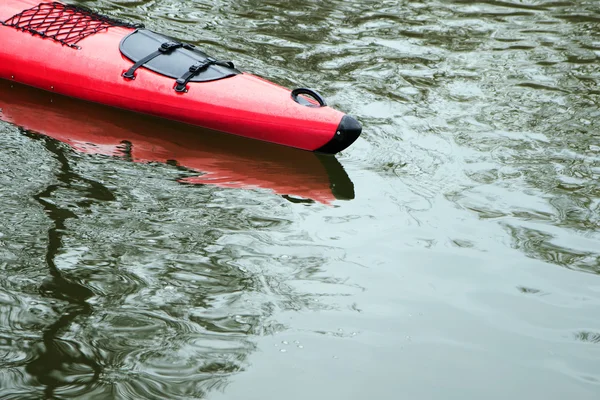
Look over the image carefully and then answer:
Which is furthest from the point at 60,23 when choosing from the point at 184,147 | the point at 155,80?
the point at 184,147

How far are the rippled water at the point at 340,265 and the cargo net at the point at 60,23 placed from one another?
869 mm

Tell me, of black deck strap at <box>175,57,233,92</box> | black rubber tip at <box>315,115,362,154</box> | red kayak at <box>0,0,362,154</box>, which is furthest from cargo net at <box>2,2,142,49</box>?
black rubber tip at <box>315,115,362,154</box>

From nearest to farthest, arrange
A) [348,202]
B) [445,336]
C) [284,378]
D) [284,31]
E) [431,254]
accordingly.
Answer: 1. [284,378]
2. [445,336]
3. [431,254]
4. [348,202]
5. [284,31]

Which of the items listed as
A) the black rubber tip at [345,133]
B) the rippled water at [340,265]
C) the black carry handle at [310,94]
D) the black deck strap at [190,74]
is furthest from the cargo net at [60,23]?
the black rubber tip at [345,133]

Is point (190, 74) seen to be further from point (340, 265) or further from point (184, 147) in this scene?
point (340, 265)

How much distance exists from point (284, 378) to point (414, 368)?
544 millimetres

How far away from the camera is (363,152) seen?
479 centimetres

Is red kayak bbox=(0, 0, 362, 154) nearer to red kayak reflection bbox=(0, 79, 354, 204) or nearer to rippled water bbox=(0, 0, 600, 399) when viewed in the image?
red kayak reflection bbox=(0, 79, 354, 204)

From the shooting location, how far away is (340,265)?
3584mm

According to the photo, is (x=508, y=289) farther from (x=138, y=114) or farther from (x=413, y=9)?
(x=413, y=9)

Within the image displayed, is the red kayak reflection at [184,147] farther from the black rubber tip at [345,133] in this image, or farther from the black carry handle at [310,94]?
the black carry handle at [310,94]

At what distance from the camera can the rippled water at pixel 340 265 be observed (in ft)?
9.42

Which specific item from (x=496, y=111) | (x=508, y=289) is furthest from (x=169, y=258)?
(x=496, y=111)

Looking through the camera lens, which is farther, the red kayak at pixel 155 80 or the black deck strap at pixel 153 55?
the black deck strap at pixel 153 55
